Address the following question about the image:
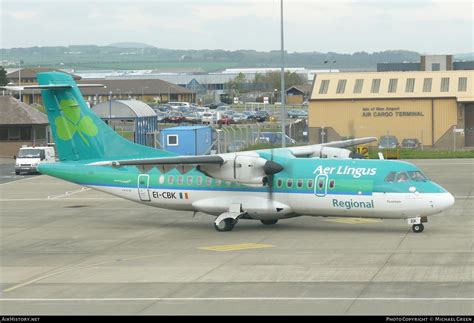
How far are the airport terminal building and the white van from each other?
72.7 ft

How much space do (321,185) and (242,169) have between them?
280 cm

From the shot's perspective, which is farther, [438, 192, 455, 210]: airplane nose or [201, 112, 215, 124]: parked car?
[201, 112, 215, 124]: parked car

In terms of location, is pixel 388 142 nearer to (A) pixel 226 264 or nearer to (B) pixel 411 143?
(B) pixel 411 143

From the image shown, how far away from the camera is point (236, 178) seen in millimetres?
31797

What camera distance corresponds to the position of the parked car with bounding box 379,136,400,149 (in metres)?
67.1

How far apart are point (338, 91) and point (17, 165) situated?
28.7 meters

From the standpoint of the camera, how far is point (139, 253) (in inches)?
1103

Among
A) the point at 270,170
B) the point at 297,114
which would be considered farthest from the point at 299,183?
the point at 297,114

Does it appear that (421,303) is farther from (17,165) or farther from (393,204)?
(17,165)

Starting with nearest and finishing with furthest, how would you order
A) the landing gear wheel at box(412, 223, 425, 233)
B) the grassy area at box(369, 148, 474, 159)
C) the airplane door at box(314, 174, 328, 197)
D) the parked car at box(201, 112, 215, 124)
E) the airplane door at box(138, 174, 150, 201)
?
the landing gear wheel at box(412, 223, 425, 233)
the airplane door at box(314, 174, 328, 197)
the airplane door at box(138, 174, 150, 201)
the grassy area at box(369, 148, 474, 159)
the parked car at box(201, 112, 215, 124)

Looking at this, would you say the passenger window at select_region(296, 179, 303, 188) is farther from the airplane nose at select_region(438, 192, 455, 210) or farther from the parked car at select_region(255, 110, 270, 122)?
the parked car at select_region(255, 110, 270, 122)

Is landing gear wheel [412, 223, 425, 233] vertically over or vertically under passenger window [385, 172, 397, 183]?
under

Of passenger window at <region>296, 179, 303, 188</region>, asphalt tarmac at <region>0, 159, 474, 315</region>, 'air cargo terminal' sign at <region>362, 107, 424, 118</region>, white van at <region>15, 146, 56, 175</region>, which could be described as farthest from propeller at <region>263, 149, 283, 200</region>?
'air cargo terminal' sign at <region>362, 107, 424, 118</region>

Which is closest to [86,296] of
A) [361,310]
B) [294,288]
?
[294,288]
